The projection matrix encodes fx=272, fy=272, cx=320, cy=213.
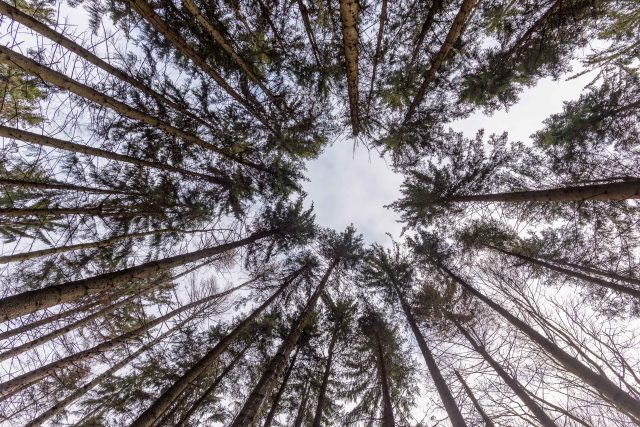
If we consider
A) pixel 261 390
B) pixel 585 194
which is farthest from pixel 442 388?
pixel 585 194

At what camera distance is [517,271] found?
32.0 feet

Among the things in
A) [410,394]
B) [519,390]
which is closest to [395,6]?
[519,390]

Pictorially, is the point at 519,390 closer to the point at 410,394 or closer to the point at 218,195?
the point at 410,394

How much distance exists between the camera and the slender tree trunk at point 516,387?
20.1 ft

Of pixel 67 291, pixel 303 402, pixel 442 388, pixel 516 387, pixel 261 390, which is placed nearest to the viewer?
pixel 67 291

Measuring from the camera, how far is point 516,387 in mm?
7238

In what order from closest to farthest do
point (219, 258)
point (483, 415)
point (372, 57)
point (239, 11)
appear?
1. point (239, 11)
2. point (372, 57)
3. point (483, 415)
4. point (219, 258)

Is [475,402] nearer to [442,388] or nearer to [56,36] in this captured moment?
[442,388]

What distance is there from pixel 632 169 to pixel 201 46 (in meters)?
10.6

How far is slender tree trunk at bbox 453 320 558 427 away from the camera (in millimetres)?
6120

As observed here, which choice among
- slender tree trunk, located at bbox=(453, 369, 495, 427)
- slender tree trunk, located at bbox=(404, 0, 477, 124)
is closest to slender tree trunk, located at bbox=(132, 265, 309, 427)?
slender tree trunk, located at bbox=(453, 369, 495, 427)

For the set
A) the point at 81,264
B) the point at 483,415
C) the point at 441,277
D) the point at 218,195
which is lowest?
the point at 81,264

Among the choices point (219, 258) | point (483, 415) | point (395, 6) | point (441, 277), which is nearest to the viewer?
point (395, 6)

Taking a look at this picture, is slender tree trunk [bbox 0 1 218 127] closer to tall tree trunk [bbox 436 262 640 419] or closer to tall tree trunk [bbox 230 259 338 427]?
tall tree trunk [bbox 230 259 338 427]
